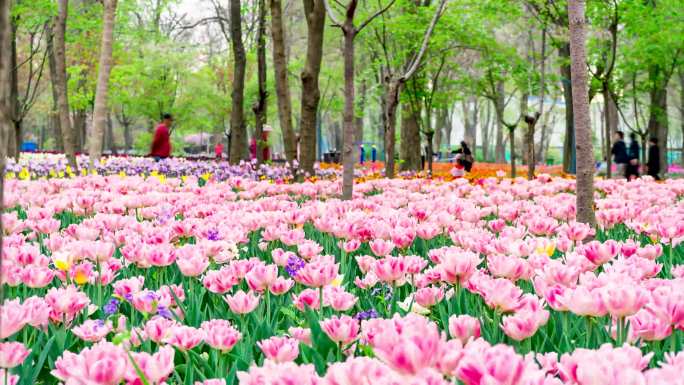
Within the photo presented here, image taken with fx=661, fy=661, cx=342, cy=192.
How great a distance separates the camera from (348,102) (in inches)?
233

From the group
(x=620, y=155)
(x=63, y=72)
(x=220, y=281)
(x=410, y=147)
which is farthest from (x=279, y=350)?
(x=620, y=155)

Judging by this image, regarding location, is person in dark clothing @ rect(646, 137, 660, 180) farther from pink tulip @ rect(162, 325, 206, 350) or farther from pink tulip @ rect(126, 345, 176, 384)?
pink tulip @ rect(126, 345, 176, 384)

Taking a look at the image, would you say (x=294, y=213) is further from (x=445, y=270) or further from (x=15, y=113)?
(x=15, y=113)

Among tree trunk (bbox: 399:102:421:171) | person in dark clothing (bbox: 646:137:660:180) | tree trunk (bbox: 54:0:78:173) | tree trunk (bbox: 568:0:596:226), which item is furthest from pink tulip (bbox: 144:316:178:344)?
person in dark clothing (bbox: 646:137:660:180)

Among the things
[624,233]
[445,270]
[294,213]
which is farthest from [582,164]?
[445,270]

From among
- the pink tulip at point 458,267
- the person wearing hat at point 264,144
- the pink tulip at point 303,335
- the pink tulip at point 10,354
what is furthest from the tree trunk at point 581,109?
the person wearing hat at point 264,144

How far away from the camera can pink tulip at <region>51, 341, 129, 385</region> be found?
1.24 meters

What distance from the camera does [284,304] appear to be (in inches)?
95.8

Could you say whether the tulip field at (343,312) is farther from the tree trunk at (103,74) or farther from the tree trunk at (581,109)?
the tree trunk at (103,74)

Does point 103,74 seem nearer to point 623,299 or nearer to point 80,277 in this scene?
point 80,277

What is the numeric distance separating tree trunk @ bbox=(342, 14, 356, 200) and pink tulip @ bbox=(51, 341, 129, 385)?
4.59 meters

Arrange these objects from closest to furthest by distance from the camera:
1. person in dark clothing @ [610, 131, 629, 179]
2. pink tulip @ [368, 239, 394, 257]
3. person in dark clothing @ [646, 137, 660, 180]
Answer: pink tulip @ [368, 239, 394, 257] → person in dark clothing @ [610, 131, 629, 179] → person in dark clothing @ [646, 137, 660, 180]

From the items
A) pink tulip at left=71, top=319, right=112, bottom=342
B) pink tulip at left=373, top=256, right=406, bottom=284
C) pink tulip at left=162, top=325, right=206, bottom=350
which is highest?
pink tulip at left=373, top=256, right=406, bottom=284

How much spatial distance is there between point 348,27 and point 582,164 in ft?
8.27
